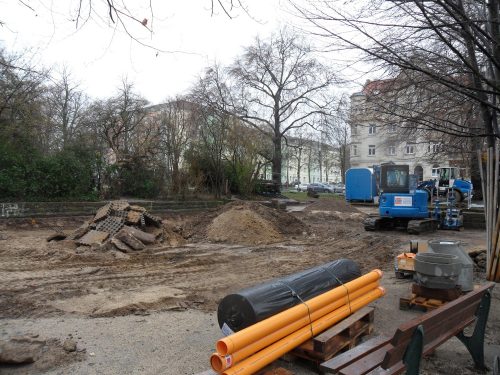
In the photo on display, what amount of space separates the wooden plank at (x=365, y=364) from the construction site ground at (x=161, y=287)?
3.49 feet

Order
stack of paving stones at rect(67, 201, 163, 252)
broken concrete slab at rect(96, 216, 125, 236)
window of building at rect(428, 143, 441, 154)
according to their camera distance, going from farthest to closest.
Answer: broken concrete slab at rect(96, 216, 125, 236) → window of building at rect(428, 143, 441, 154) → stack of paving stones at rect(67, 201, 163, 252)

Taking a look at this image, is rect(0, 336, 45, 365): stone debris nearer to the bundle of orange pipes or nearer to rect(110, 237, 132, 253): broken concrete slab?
the bundle of orange pipes

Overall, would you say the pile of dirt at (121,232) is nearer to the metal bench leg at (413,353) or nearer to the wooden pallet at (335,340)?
the wooden pallet at (335,340)

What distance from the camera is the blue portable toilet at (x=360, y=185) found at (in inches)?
1341

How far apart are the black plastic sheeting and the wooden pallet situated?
1.41ft

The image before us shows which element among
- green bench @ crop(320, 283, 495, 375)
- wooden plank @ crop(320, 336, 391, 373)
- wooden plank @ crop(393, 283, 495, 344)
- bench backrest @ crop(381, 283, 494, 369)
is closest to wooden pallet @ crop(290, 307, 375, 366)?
green bench @ crop(320, 283, 495, 375)

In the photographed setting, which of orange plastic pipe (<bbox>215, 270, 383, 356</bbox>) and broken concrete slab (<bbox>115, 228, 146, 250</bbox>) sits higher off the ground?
orange plastic pipe (<bbox>215, 270, 383, 356</bbox>)

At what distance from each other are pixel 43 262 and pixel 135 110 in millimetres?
18220

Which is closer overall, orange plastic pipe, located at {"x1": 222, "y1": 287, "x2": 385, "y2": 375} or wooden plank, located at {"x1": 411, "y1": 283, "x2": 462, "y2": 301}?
orange plastic pipe, located at {"x1": 222, "y1": 287, "x2": 385, "y2": 375}

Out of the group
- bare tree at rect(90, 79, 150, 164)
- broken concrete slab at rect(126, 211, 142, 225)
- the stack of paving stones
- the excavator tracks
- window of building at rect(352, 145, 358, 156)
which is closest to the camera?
the stack of paving stones

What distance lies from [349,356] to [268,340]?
71 centimetres

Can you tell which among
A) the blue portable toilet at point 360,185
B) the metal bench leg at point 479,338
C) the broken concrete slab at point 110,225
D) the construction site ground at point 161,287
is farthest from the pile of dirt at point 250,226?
the blue portable toilet at point 360,185

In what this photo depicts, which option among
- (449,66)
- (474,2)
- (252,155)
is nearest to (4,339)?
(449,66)

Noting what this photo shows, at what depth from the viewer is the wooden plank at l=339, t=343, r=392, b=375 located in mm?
3320
